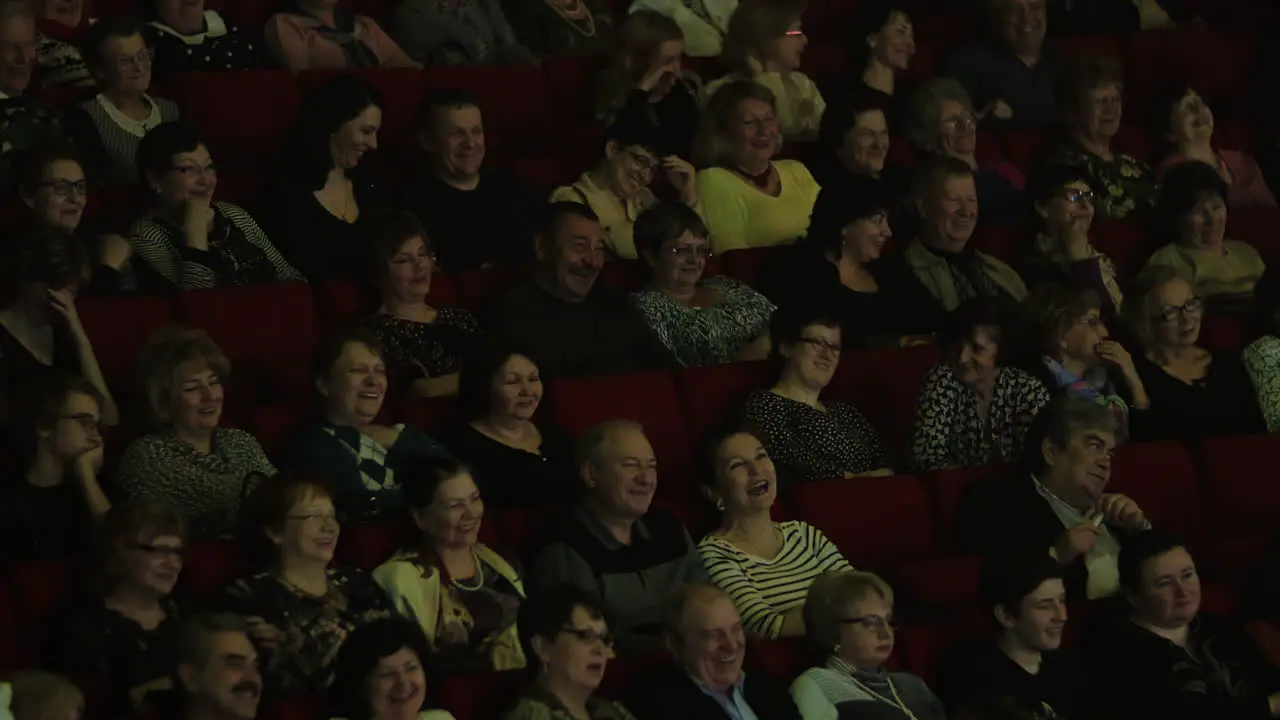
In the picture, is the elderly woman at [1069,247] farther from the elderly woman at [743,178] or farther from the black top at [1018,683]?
the black top at [1018,683]

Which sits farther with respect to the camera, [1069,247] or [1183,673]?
[1069,247]

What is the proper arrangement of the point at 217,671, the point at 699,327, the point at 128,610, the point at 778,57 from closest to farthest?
the point at 217,671 → the point at 128,610 → the point at 699,327 → the point at 778,57

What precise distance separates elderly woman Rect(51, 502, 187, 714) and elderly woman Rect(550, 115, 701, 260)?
87 centimetres

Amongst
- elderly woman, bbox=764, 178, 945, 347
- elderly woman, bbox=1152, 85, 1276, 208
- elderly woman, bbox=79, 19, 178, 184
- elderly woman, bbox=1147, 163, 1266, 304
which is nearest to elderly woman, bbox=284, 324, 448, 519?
elderly woman, bbox=79, 19, 178, 184

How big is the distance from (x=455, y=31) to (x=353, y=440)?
3.15 feet

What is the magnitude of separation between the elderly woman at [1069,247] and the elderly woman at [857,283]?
0.17 m

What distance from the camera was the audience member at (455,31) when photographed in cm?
322

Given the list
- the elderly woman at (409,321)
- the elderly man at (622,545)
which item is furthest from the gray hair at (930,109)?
the elderly man at (622,545)

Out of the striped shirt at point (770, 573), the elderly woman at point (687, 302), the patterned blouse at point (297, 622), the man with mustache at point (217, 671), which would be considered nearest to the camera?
the man with mustache at point (217, 671)

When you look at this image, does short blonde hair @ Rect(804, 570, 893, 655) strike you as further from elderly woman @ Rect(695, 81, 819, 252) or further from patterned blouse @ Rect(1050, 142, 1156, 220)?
patterned blouse @ Rect(1050, 142, 1156, 220)

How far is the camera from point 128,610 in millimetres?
2150

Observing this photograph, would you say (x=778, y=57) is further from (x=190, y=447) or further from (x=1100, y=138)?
(x=190, y=447)

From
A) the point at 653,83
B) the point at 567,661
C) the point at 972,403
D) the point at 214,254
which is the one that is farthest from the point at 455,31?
the point at 567,661

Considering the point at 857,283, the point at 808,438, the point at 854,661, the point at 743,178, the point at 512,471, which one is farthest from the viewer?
the point at 743,178
